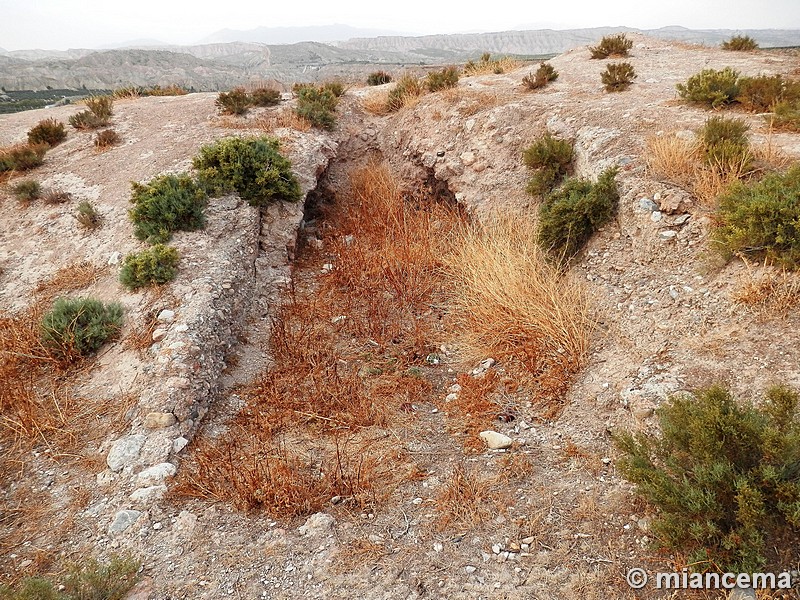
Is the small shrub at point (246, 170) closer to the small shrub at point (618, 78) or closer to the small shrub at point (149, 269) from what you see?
the small shrub at point (149, 269)

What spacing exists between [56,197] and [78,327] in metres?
4.88

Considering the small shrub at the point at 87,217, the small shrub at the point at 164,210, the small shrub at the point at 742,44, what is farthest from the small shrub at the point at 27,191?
the small shrub at the point at 742,44

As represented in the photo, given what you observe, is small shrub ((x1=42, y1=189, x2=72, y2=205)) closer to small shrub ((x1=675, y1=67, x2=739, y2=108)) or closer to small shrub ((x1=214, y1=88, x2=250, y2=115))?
small shrub ((x1=214, y1=88, x2=250, y2=115))

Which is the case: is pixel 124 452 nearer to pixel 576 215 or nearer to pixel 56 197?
pixel 576 215

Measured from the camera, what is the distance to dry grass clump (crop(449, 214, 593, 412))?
5270mm

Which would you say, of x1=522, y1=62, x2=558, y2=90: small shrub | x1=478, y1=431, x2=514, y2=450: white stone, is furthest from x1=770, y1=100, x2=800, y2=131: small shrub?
x1=478, y1=431, x2=514, y2=450: white stone

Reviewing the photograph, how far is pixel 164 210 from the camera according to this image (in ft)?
24.1

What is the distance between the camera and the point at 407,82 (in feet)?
42.8

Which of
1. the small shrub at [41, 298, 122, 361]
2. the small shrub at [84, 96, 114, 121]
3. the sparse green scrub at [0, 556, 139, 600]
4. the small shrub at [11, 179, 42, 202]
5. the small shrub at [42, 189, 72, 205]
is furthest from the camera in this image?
the small shrub at [84, 96, 114, 121]

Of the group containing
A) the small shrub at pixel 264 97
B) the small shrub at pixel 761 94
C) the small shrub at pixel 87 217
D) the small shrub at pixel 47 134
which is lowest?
the small shrub at pixel 87 217

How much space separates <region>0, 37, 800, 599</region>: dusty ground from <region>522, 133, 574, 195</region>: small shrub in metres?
0.32

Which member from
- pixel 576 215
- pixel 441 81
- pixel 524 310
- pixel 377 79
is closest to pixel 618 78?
pixel 441 81

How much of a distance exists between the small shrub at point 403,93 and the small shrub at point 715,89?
6.78 meters

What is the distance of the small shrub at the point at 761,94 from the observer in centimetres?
780
